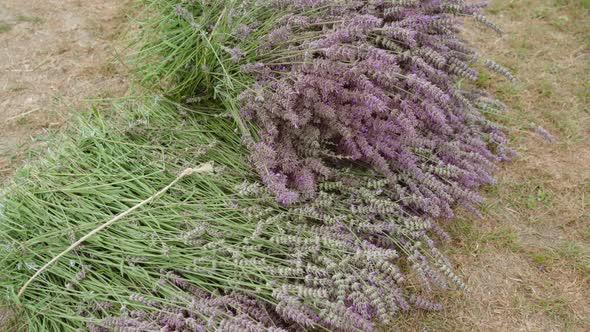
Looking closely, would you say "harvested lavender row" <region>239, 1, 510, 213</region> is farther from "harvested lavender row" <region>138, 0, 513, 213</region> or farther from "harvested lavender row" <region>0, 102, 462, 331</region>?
"harvested lavender row" <region>0, 102, 462, 331</region>

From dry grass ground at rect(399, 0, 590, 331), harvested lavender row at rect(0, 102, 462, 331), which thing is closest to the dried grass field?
dry grass ground at rect(399, 0, 590, 331)

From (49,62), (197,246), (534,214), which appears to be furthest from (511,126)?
(49,62)

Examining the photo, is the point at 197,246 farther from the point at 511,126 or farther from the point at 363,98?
the point at 511,126

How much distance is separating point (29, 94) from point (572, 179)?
3.11m

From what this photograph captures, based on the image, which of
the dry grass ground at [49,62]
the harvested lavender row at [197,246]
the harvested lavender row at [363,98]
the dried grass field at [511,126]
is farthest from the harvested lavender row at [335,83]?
the dry grass ground at [49,62]

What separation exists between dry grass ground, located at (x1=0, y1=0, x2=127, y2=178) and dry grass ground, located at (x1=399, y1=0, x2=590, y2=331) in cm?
215

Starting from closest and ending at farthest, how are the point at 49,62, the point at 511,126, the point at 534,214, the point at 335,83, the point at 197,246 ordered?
the point at 197,246 < the point at 335,83 < the point at 534,214 < the point at 511,126 < the point at 49,62

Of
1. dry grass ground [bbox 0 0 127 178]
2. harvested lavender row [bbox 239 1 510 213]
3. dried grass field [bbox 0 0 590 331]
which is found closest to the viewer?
harvested lavender row [bbox 239 1 510 213]

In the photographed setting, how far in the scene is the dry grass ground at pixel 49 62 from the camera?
2.48m

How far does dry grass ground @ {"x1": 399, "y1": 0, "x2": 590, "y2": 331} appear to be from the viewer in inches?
73.7

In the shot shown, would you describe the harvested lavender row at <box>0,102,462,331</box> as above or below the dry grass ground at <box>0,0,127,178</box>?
below

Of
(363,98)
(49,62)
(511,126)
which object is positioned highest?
(363,98)

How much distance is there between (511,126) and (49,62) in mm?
2911

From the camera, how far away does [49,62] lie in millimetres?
2873
